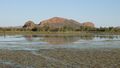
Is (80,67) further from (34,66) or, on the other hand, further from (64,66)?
(34,66)

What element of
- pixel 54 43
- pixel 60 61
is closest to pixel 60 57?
pixel 60 61

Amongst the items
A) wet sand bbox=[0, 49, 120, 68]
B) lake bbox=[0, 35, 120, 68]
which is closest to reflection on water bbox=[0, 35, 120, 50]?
→ lake bbox=[0, 35, 120, 68]

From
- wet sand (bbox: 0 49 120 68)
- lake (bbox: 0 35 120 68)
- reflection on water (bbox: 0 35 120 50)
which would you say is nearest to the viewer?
wet sand (bbox: 0 49 120 68)

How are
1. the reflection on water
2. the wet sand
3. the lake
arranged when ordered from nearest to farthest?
the wet sand < the lake < the reflection on water

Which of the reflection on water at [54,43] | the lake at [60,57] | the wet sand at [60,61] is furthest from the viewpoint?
the reflection on water at [54,43]

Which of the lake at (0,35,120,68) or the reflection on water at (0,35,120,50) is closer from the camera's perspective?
the lake at (0,35,120,68)

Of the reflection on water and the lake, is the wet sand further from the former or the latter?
the reflection on water

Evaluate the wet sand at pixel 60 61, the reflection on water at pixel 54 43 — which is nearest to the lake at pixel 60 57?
the wet sand at pixel 60 61

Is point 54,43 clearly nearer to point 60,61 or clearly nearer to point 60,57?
point 60,57

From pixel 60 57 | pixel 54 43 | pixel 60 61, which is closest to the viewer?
pixel 60 61

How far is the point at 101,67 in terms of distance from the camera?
15.6 metres

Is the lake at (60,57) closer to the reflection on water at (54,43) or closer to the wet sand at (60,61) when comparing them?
the wet sand at (60,61)

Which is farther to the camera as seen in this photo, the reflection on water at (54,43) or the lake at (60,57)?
the reflection on water at (54,43)

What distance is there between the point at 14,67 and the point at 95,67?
5086mm
